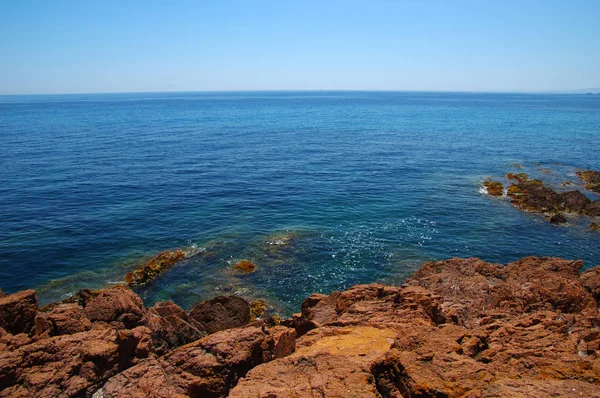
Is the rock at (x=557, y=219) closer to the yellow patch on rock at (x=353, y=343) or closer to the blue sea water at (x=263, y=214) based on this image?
the blue sea water at (x=263, y=214)

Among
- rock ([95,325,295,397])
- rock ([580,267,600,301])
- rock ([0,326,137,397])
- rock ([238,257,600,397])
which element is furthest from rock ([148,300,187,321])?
rock ([580,267,600,301])

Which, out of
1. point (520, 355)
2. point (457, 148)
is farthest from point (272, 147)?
point (520, 355)

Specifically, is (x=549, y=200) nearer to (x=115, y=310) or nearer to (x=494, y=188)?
(x=494, y=188)

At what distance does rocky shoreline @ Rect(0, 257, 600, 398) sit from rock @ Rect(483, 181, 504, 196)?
32.1 metres

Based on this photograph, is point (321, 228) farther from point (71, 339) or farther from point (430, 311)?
point (71, 339)

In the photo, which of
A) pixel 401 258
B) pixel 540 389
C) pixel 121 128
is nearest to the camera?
pixel 540 389

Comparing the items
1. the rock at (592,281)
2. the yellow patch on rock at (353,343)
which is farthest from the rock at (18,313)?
the rock at (592,281)

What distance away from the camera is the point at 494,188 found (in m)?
54.9

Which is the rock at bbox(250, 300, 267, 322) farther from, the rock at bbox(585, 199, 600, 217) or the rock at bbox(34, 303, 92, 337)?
the rock at bbox(585, 199, 600, 217)

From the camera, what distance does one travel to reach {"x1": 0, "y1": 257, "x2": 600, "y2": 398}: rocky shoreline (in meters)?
11.3

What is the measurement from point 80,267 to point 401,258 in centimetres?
2998

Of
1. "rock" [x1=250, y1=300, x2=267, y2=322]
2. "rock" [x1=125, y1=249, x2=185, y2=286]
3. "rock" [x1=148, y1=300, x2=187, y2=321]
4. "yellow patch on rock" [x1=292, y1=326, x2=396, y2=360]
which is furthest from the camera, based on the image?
"rock" [x1=125, y1=249, x2=185, y2=286]

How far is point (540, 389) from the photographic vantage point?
10164 mm

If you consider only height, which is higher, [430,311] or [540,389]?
[540,389]
